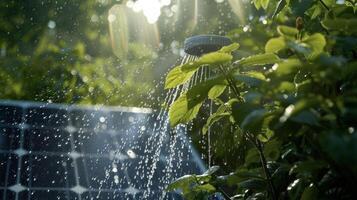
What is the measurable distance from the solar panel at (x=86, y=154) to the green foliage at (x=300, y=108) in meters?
2.70

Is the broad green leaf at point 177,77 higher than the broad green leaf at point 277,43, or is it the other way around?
the broad green leaf at point 277,43

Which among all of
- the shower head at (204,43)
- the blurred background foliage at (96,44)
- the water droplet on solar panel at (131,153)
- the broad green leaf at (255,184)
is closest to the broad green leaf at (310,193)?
the broad green leaf at (255,184)

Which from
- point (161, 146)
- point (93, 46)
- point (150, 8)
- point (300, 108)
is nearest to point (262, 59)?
point (300, 108)

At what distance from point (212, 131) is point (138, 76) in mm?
8316

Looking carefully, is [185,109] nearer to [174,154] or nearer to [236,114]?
[236,114]

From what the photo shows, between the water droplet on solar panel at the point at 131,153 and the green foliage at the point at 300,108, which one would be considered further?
the water droplet on solar panel at the point at 131,153

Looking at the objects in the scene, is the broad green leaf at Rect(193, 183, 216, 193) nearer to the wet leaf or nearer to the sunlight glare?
the wet leaf

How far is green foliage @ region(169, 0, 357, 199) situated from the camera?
1.06m

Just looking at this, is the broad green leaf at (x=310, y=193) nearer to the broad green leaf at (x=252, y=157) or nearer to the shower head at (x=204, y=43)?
the broad green leaf at (x=252, y=157)

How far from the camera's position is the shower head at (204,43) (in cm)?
349

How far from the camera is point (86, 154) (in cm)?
502

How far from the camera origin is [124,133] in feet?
19.2

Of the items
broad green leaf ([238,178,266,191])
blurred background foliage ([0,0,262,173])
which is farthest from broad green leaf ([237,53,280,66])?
blurred background foliage ([0,0,262,173])

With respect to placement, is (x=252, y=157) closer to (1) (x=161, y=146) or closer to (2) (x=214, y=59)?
(2) (x=214, y=59)
